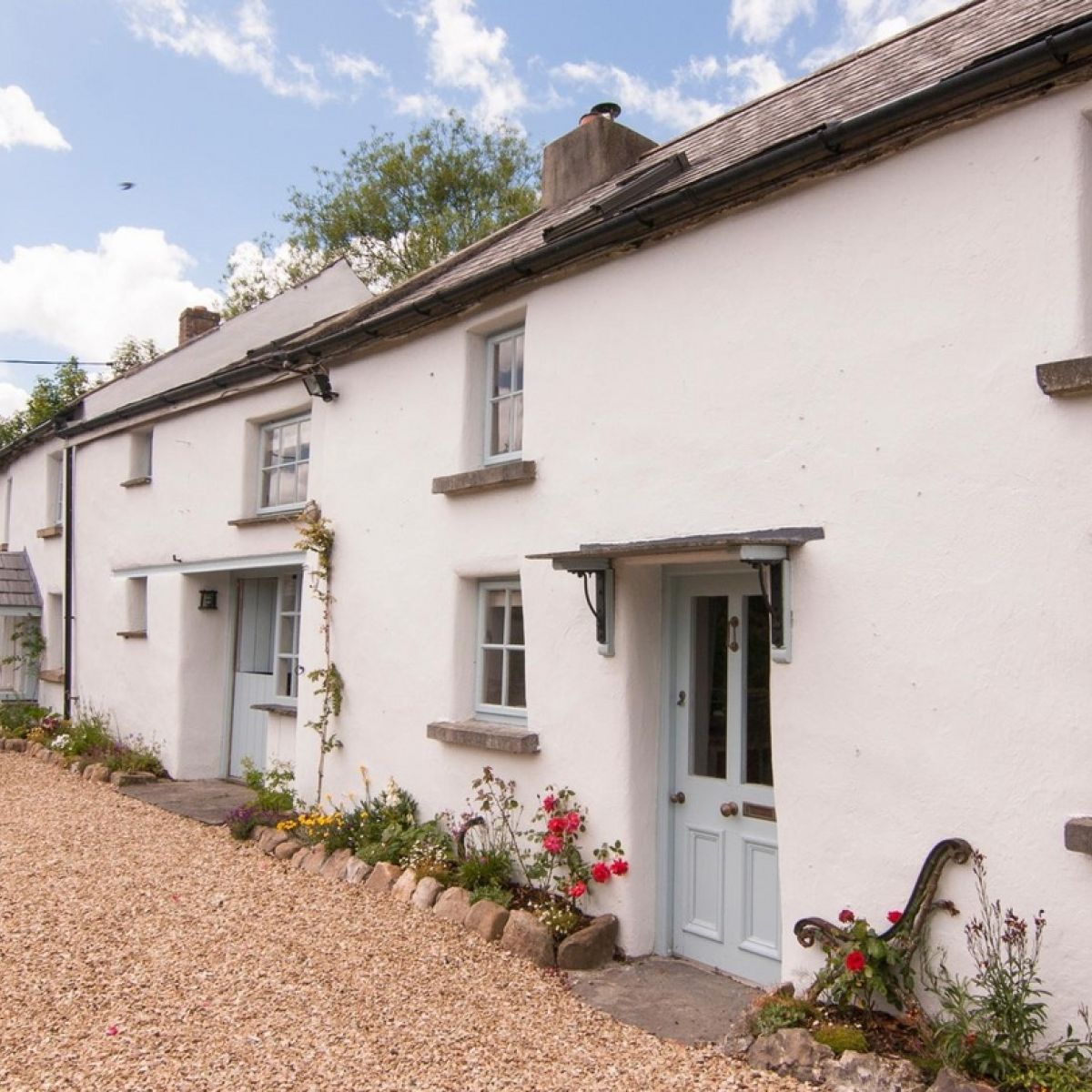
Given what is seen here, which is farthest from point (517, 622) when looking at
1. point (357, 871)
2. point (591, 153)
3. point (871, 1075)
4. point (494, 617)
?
point (591, 153)

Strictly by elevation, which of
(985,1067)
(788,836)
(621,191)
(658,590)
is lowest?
(985,1067)

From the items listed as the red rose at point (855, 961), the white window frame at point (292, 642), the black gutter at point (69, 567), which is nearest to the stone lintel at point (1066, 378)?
the red rose at point (855, 961)

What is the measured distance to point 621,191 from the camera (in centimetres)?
712

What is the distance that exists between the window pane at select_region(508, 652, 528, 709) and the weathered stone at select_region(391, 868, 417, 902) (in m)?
1.44

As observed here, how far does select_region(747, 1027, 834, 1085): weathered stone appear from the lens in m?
4.38

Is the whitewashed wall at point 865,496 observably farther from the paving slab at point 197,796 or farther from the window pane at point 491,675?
the paving slab at point 197,796

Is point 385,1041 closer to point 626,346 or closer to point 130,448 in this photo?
point 626,346

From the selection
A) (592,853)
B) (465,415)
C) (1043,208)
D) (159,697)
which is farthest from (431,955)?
(159,697)

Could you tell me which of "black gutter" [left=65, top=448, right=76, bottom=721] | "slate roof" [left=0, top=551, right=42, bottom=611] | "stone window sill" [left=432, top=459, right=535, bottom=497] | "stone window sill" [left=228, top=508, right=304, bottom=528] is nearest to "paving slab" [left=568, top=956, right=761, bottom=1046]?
"stone window sill" [left=432, top=459, right=535, bottom=497]

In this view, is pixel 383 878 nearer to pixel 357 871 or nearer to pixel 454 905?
pixel 357 871

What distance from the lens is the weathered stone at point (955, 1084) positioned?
3918 mm

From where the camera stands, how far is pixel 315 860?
8258 millimetres

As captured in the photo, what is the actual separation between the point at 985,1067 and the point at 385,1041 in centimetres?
275

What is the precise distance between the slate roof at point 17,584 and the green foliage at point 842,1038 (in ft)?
53.1
